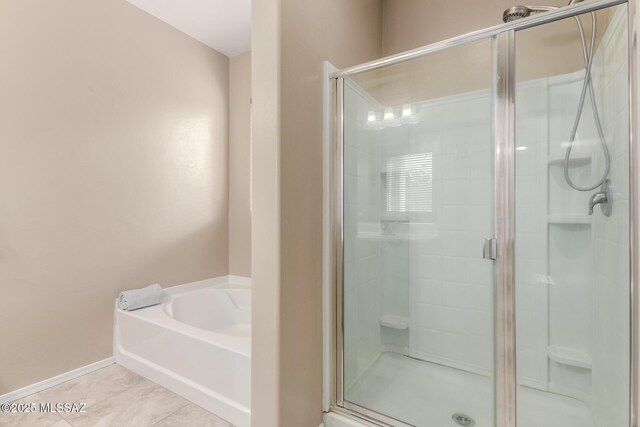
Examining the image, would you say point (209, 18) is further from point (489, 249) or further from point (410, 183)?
point (489, 249)

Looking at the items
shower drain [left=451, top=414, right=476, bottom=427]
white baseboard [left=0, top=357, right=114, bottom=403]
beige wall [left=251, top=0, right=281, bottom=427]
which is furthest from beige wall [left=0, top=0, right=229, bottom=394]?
shower drain [left=451, top=414, right=476, bottom=427]

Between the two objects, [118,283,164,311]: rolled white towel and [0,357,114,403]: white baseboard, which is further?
[118,283,164,311]: rolled white towel

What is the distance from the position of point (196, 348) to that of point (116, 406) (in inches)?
20.5

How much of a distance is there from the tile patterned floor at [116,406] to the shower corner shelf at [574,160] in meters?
1.95

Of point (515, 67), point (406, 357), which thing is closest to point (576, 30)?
point (515, 67)

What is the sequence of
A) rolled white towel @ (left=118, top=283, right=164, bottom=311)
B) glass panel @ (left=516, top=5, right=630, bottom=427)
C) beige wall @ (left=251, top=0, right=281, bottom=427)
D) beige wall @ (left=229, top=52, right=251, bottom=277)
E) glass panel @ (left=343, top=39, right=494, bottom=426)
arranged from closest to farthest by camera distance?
glass panel @ (left=516, top=5, right=630, bottom=427), beige wall @ (left=251, top=0, right=281, bottom=427), glass panel @ (left=343, top=39, right=494, bottom=426), rolled white towel @ (left=118, top=283, right=164, bottom=311), beige wall @ (left=229, top=52, right=251, bottom=277)

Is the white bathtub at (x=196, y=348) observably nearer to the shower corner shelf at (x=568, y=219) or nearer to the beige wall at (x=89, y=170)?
the beige wall at (x=89, y=170)

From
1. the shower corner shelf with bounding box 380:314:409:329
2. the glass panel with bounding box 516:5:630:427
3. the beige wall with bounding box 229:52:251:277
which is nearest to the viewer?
the glass panel with bounding box 516:5:630:427

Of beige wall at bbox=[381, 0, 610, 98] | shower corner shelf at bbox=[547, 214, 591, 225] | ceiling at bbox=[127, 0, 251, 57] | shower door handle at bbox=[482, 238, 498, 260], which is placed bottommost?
shower door handle at bbox=[482, 238, 498, 260]

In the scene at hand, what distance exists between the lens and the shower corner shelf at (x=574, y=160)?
125cm

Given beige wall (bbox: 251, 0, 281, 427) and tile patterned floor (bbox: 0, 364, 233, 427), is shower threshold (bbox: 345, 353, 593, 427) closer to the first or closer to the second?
beige wall (bbox: 251, 0, 281, 427)

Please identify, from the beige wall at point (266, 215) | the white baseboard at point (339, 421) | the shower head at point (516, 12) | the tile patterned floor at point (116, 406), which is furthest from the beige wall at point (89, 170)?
the shower head at point (516, 12)

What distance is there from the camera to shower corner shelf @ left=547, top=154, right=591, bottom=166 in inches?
49.3

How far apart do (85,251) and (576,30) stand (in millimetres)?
2897
